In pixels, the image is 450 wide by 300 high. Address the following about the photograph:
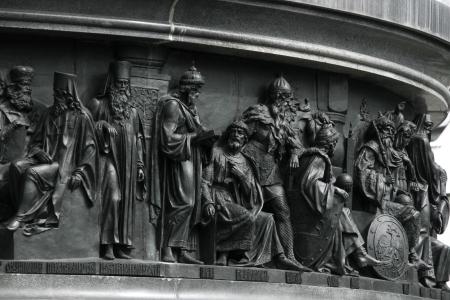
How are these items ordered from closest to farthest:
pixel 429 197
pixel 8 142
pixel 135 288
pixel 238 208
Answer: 1. pixel 135 288
2. pixel 8 142
3. pixel 238 208
4. pixel 429 197

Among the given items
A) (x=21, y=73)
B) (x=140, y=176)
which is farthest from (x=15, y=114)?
(x=140, y=176)

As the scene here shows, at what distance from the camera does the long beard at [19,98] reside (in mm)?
14891

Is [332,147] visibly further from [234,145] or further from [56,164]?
[56,164]

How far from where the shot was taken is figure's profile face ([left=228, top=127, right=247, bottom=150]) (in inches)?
615

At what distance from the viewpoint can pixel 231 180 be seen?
51.1ft

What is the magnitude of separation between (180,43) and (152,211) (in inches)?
68.1

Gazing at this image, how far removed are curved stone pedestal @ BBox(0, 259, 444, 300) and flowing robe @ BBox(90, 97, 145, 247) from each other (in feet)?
1.08

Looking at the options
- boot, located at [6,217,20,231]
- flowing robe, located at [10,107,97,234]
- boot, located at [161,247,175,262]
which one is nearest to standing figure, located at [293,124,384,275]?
boot, located at [161,247,175,262]

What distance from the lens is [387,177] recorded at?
1722cm

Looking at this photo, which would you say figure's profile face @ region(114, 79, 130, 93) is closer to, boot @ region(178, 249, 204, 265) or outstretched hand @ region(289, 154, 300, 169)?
boot @ region(178, 249, 204, 265)

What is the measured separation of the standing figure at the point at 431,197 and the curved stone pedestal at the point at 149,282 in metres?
2.52

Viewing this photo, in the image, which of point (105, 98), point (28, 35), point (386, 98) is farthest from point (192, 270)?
point (386, 98)

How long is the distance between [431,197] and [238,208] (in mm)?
3700

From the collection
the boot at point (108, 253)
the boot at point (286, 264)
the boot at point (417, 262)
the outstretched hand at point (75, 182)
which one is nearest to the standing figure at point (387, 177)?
the boot at point (417, 262)
